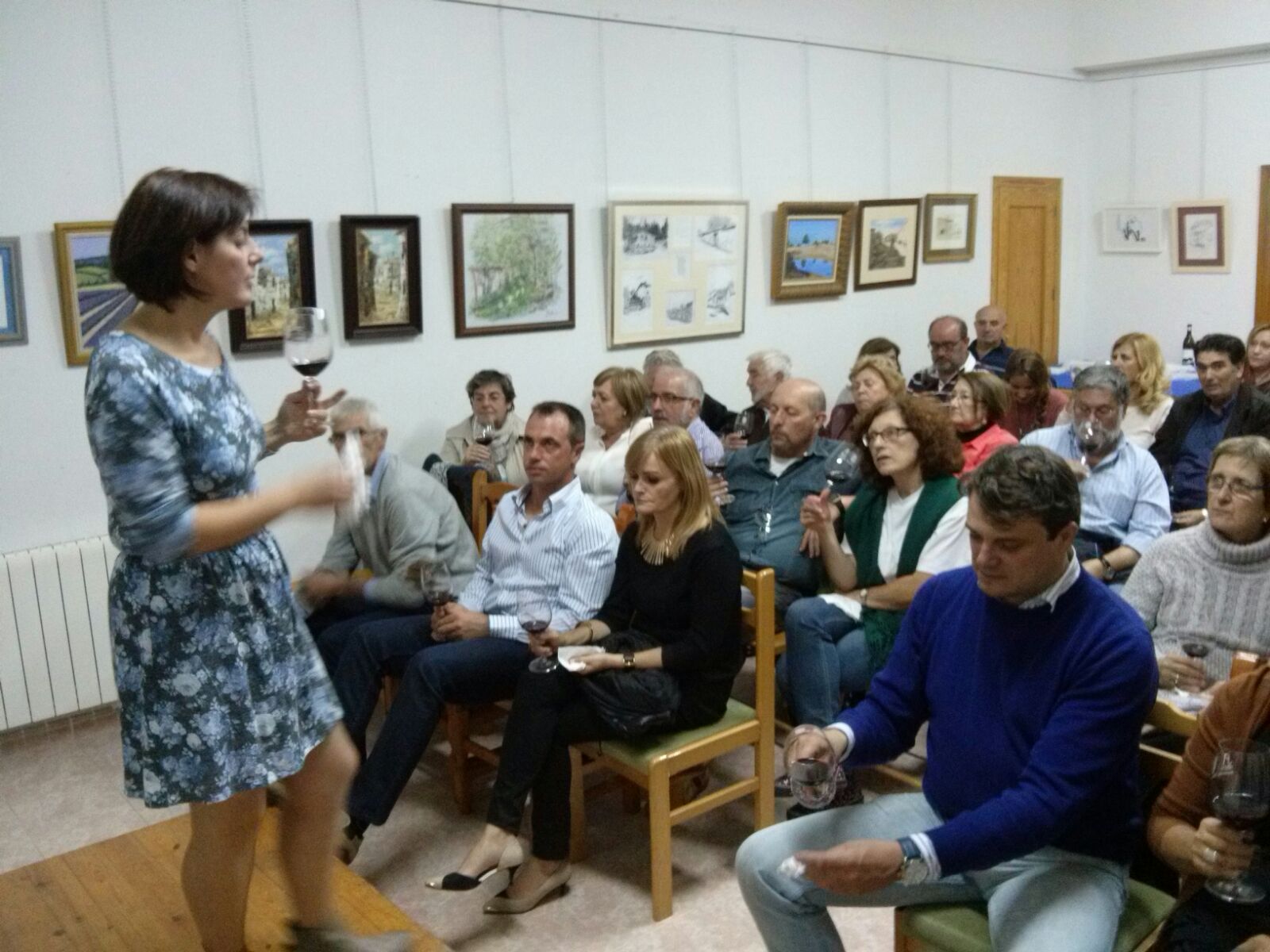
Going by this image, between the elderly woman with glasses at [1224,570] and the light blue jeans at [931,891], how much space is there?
1030mm

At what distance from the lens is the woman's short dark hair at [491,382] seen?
5.42 m

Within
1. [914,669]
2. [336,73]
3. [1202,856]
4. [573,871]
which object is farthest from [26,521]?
[1202,856]

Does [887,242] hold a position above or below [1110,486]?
above

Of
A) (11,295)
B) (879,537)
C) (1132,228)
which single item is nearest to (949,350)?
(1132,228)

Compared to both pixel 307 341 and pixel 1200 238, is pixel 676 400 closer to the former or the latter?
pixel 307 341

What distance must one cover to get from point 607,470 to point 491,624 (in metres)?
1.53

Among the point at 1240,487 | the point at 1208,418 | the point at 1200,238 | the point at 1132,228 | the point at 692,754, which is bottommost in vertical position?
the point at 692,754

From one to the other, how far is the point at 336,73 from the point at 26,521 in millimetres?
2311

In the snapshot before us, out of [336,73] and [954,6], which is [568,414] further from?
[954,6]

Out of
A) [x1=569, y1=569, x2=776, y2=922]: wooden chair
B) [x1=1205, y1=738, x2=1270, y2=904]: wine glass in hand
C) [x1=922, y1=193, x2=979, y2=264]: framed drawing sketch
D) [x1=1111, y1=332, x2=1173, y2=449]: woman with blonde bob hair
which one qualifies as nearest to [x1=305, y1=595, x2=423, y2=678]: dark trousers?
Answer: [x1=569, y1=569, x2=776, y2=922]: wooden chair

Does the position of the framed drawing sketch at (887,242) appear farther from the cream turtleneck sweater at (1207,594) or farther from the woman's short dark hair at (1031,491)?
the woman's short dark hair at (1031,491)

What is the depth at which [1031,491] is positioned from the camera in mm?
1992

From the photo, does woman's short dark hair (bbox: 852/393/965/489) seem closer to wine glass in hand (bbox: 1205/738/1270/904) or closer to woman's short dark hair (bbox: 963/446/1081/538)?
woman's short dark hair (bbox: 963/446/1081/538)

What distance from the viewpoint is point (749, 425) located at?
5.41 meters
